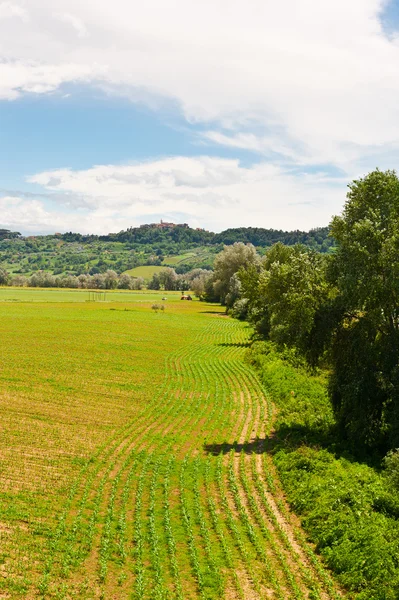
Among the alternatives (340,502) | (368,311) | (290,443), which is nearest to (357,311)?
(368,311)

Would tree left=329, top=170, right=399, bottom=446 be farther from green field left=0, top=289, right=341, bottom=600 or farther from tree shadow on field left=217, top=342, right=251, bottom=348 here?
tree shadow on field left=217, top=342, right=251, bottom=348

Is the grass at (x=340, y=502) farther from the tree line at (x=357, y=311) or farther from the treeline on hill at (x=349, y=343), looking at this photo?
the tree line at (x=357, y=311)

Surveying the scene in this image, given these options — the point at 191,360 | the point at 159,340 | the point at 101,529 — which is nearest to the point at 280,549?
the point at 101,529

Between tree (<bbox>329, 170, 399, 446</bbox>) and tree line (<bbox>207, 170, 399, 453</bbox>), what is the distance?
0.05m

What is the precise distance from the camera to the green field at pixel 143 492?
14711mm

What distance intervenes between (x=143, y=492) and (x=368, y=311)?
1476cm

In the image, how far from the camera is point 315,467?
22.2m

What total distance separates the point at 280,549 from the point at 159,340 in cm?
5734

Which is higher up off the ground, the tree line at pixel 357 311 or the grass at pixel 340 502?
the tree line at pixel 357 311

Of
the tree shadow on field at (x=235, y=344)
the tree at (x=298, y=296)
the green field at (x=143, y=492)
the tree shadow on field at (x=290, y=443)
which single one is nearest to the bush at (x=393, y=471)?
the green field at (x=143, y=492)

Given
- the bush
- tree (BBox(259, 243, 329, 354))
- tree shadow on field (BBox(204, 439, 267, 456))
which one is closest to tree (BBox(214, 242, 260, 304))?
tree (BBox(259, 243, 329, 354))

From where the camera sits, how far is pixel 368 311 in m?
25.6

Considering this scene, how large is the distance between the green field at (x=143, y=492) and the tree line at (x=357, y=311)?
5875mm

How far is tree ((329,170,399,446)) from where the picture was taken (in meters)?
24.2
